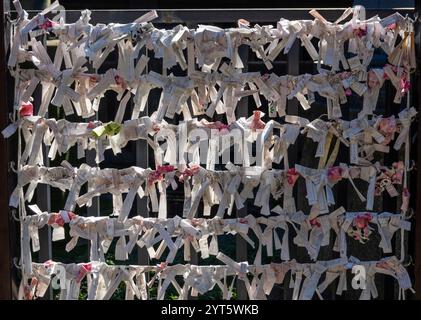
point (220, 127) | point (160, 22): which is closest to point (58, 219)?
point (220, 127)

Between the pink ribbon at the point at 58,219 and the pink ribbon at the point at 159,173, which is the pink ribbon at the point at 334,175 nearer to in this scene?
the pink ribbon at the point at 159,173

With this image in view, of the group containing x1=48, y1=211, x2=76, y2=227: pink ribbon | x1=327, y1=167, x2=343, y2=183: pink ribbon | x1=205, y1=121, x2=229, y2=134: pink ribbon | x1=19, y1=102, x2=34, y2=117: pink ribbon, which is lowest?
x1=48, y1=211, x2=76, y2=227: pink ribbon

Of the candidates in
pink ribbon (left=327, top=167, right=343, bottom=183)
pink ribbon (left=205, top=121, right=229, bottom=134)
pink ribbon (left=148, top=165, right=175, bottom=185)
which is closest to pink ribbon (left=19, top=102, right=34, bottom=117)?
pink ribbon (left=148, top=165, right=175, bottom=185)

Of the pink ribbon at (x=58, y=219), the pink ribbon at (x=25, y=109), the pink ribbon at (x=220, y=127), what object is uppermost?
the pink ribbon at (x=25, y=109)

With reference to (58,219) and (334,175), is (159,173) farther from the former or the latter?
(334,175)

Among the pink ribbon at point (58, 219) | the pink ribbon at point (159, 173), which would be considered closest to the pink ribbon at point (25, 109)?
the pink ribbon at point (58, 219)

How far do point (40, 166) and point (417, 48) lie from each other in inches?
55.4

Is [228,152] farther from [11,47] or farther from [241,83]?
[11,47]

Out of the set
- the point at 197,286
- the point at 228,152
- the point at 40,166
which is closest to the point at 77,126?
the point at 40,166

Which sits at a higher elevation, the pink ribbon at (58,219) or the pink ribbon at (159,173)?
the pink ribbon at (159,173)

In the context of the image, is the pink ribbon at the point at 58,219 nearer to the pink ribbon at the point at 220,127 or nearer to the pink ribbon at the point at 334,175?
the pink ribbon at the point at 220,127

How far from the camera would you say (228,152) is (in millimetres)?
2461

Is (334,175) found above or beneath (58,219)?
above

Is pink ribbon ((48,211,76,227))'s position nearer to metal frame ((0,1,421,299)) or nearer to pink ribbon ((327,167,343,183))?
metal frame ((0,1,421,299))
